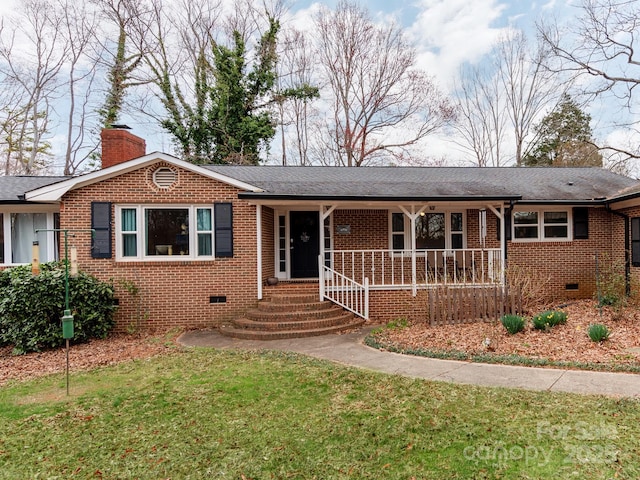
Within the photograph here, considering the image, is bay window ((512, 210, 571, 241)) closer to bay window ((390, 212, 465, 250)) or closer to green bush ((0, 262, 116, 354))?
bay window ((390, 212, 465, 250))

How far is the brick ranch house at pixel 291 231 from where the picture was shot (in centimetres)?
860

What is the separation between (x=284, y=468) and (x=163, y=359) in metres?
3.91

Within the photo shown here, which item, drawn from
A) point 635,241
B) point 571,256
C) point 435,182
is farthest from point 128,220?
point 635,241

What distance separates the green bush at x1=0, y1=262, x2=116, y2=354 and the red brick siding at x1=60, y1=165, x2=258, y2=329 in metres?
0.97

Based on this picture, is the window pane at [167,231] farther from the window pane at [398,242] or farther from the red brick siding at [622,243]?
the red brick siding at [622,243]

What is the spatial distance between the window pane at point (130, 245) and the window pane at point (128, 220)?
0.46 ft

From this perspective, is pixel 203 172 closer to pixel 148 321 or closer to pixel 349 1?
pixel 148 321

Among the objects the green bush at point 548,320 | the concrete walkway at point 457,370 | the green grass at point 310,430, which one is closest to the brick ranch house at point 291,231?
the concrete walkway at point 457,370

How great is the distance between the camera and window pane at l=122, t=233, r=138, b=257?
28.6ft

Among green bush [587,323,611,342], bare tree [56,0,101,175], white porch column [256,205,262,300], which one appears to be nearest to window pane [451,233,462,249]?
green bush [587,323,611,342]

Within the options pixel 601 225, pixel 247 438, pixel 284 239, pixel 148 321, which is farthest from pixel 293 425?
pixel 601 225

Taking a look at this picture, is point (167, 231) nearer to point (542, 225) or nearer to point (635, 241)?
point (542, 225)

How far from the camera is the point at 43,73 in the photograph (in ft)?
66.7

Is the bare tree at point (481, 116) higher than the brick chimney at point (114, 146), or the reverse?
the bare tree at point (481, 116)
